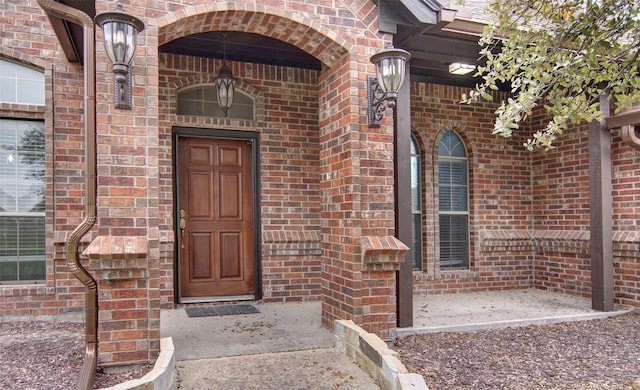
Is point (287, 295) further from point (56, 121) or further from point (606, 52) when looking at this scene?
point (606, 52)

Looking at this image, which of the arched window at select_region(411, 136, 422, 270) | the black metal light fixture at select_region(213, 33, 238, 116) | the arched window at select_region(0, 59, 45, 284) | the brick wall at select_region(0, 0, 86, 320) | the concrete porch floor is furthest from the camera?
the arched window at select_region(411, 136, 422, 270)

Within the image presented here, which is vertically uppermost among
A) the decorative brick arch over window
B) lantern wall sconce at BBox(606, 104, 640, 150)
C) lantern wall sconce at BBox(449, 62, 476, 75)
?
lantern wall sconce at BBox(449, 62, 476, 75)

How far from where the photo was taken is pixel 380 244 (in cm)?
448

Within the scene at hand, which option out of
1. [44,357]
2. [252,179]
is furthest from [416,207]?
[44,357]

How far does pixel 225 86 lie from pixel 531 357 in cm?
436

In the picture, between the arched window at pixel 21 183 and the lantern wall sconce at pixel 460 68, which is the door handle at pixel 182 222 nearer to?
the arched window at pixel 21 183

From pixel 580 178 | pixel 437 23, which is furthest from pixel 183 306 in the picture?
pixel 580 178

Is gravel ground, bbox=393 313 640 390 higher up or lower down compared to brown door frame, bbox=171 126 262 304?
lower down

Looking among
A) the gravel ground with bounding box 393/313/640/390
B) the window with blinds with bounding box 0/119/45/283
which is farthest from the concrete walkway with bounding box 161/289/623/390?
the window with blinds with bounding box 0/119/45/283

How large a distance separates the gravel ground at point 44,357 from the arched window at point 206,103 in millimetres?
2878

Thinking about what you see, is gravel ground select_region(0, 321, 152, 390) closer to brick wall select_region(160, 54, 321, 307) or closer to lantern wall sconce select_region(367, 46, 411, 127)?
brick wall select_region(160, 54, 321, 307)

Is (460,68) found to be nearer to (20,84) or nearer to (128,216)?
(128,216)

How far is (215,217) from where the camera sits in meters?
6.27

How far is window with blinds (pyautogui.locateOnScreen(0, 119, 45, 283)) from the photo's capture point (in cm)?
548
